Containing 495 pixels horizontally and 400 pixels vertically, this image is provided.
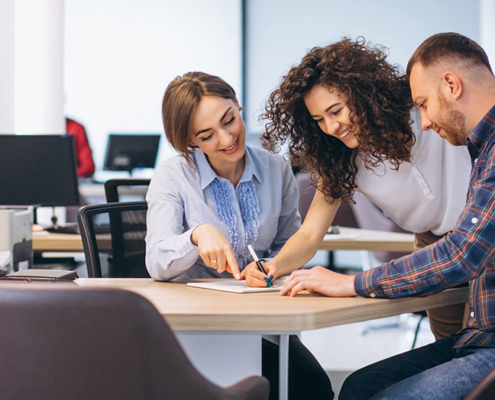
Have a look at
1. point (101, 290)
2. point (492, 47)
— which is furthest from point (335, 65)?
point (492, 47)

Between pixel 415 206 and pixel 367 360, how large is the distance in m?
1.75

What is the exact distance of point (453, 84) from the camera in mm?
1240

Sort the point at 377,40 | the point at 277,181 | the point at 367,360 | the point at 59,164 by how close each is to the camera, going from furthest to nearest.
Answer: the point at 377,40, the point at 367,360, the point at 59,164, the point at 277,181

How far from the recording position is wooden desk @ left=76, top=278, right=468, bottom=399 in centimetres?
104

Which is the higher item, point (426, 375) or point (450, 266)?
point (450, 266)

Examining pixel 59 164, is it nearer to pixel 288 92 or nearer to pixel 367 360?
pixel 288 92

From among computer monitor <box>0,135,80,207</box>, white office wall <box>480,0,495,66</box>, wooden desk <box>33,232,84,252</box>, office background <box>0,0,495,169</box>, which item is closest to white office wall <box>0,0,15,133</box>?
computer monitor <box>0,135,80,207</box>

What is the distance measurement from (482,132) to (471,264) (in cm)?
29

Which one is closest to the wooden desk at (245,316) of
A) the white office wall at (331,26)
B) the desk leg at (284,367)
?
the desk leg at (284,367)

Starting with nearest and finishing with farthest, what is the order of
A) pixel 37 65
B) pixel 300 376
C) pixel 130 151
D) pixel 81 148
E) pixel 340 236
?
1. pixel 300 376
2. pixel 340 236
3. pixel 37 65
4. pixel 81 148
5. pixel 130 151

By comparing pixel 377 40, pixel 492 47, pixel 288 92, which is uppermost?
pixel 377 40

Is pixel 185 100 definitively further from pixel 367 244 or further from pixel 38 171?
pixel 38 171

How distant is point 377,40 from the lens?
6.23 meters

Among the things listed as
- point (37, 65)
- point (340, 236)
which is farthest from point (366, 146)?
point (37, 65)
